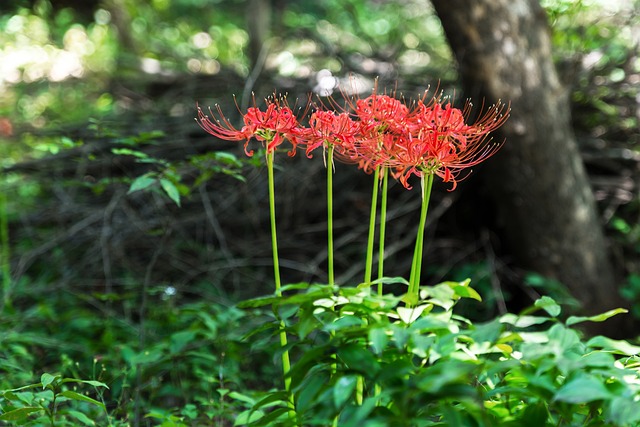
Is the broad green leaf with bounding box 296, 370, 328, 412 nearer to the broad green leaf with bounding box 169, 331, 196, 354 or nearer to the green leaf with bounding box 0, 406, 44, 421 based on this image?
the green leaf with bounding box 0, 406, 44, 421

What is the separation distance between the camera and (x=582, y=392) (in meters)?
0.89

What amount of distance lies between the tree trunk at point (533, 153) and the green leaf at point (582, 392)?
1901mm

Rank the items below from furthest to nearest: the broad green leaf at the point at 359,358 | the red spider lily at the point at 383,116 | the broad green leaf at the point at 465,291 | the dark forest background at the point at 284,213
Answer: the dark forest background at the point at 284,213
the red spider lily at the point at 383,116
the broad green leaf at the point at 465,291
the broad green leaf at the point at 359,358

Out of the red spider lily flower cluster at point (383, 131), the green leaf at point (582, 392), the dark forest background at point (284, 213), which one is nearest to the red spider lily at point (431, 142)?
the red spider lily flower cluster at point (383, 131)

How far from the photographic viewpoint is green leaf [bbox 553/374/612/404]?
88 cm

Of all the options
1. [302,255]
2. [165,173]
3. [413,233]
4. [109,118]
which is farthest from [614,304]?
[109,118]

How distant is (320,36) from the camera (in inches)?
140

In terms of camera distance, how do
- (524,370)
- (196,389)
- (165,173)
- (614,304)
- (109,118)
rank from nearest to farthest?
1. (524,370)
2. (165,173)
3. (196,389)
4. (614,304)
5. (109,118)

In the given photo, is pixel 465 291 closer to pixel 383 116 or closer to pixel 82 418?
pixel 383 116

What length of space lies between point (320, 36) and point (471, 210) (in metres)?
1.19

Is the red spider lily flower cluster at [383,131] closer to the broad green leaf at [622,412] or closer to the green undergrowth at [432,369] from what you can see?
the green undergrowth at [432,369]

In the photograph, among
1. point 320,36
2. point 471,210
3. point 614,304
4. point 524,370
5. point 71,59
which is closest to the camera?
point 524,370

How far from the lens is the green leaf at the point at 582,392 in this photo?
2.88 ft

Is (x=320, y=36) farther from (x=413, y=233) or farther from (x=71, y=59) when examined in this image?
(x=71, y=59)
